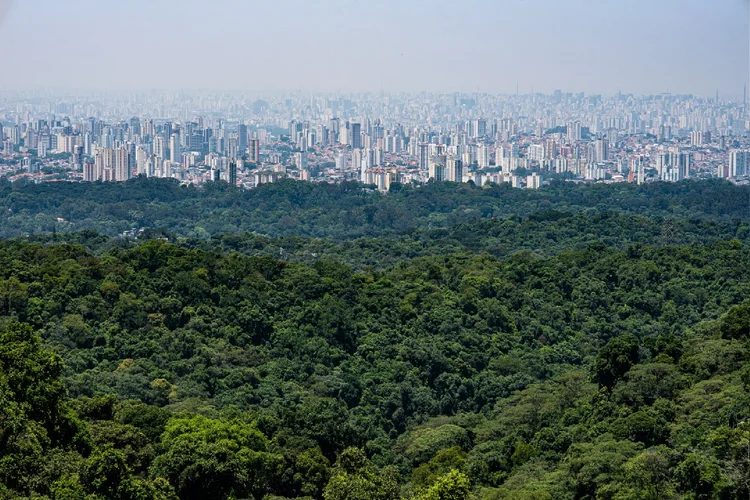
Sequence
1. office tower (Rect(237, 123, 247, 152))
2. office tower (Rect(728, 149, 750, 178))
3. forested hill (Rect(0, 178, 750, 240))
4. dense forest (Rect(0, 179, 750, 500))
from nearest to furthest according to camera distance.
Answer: dense forest (Rect(0, 179, 750, 500))
forested hill (Rect(0, 178, 750, 240))
office tower (Rect(728, 149, 750, 178))
office tower (Rect(237, 123, 247, 152))

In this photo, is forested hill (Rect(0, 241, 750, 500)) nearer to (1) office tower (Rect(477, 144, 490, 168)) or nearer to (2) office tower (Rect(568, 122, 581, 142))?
(1) office tower (Rect(477, 144, 490, 168))

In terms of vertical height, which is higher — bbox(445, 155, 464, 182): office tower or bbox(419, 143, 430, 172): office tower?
bbox(419, 143, 430, 172): office tower

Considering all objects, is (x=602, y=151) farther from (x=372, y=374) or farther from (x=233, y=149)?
(x=372, y=374)

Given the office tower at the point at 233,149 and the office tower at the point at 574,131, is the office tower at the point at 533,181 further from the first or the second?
the office tower at the point at 574,131

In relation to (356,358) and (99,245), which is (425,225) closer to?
(99,245)

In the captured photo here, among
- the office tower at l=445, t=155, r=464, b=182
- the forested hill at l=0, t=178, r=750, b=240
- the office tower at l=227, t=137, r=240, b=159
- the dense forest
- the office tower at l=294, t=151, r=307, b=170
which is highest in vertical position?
the office tower at l=227, t=137, r=240, b=159

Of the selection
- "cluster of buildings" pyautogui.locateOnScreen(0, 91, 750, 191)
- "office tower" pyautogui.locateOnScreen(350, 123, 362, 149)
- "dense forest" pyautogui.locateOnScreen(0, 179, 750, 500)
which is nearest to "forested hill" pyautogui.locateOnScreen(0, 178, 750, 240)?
"cluster of buildings" pyautogui.locateOnScreen(0, 91, 750, 191)

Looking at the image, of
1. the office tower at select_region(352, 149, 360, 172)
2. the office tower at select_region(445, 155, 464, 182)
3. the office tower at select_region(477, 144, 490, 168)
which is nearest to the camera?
the office tower at select_region(445, 155, 464, 182)

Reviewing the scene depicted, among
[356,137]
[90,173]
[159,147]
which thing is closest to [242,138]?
[356,137]
